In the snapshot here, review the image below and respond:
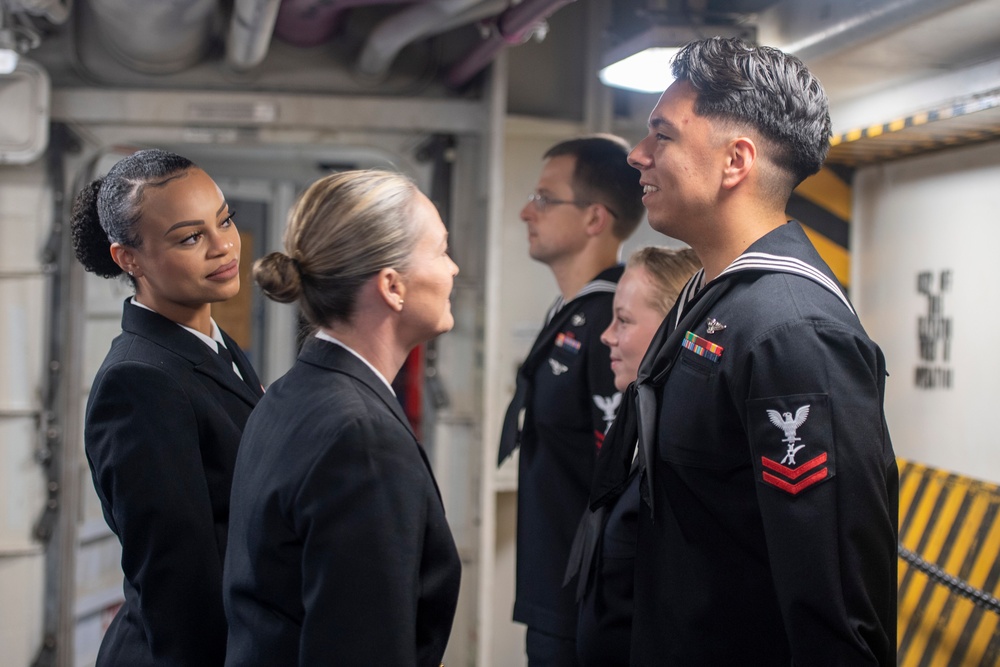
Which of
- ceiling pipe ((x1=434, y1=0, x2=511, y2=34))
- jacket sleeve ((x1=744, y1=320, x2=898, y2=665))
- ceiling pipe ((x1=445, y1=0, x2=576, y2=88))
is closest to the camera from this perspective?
jacket sleeve ((x1=744, y1=320, x2=898, y2=665))

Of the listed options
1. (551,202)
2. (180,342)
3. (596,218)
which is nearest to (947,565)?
(596,218)

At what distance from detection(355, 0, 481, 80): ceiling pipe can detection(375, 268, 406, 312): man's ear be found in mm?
1831

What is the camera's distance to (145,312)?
1980 mm

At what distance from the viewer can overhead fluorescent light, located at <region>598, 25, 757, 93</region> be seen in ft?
10.6

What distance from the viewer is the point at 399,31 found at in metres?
3.53

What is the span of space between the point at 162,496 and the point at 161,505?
17mm

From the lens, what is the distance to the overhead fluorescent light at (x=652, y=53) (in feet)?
10.6

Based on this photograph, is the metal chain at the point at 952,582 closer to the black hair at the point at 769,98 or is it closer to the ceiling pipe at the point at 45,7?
the black hair at the point at 769,98

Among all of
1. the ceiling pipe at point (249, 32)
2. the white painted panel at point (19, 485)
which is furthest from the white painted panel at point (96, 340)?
the ceiling pipe at point (249, 32)

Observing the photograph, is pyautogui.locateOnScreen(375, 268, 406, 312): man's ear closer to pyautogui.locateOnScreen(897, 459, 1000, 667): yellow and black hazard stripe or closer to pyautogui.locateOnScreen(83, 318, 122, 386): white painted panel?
pyautogui.locateOnScreen(897, 459, 1000, 667): yellow and black hazard stripe

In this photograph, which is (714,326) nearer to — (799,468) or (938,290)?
(799,468)

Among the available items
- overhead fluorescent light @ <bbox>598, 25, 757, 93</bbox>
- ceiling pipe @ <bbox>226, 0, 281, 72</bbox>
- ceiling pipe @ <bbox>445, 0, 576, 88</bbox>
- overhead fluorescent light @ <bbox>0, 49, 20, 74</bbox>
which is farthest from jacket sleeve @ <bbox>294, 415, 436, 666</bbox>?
overhead fluorescent light @ <bbox>0, 49, 20, 74</bbox>

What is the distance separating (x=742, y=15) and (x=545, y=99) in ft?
3.73

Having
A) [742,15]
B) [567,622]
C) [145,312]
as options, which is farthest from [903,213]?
[145,312]
